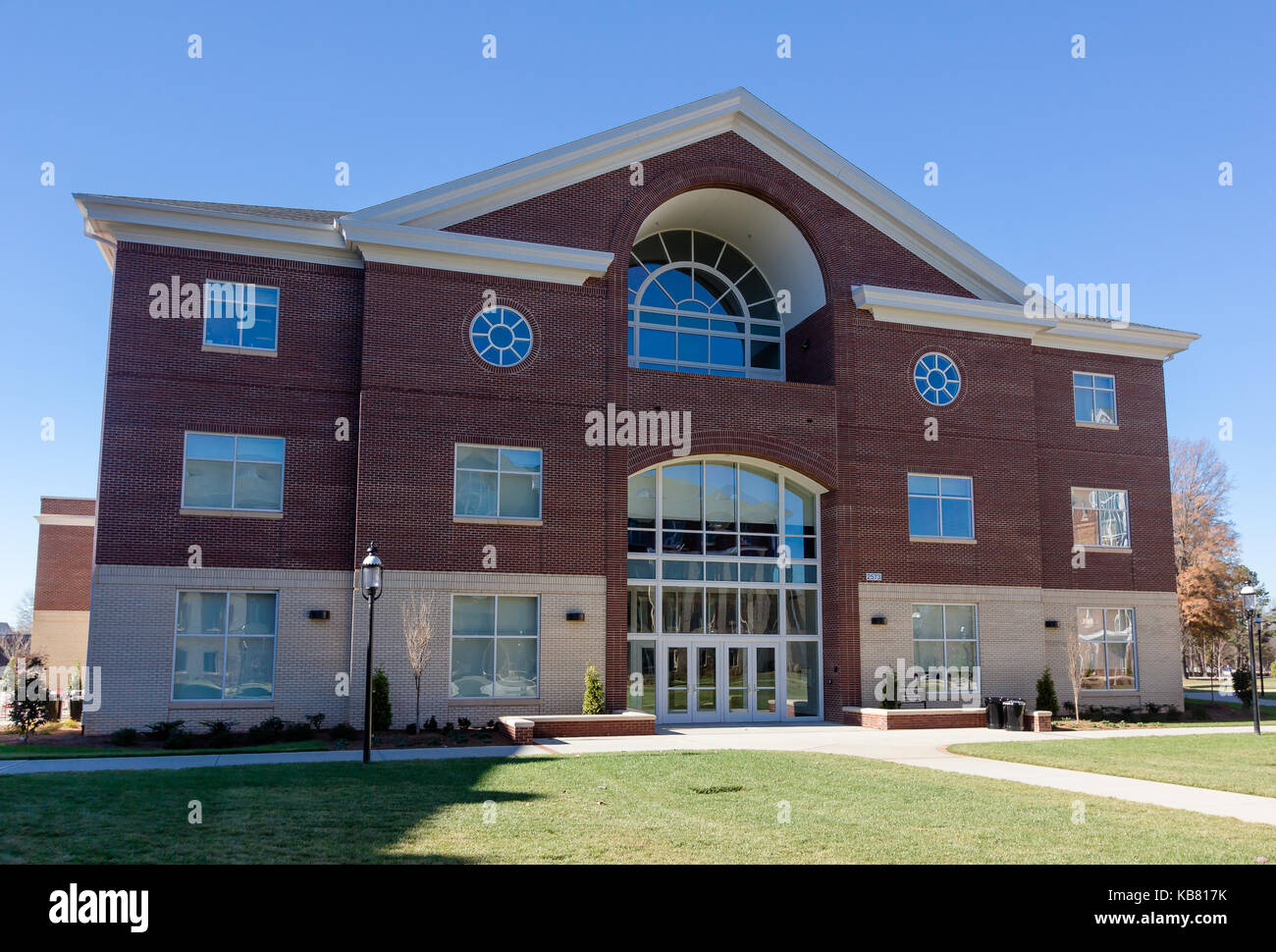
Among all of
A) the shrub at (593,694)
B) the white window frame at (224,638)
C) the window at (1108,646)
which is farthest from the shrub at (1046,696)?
the white window frame at (224,638)

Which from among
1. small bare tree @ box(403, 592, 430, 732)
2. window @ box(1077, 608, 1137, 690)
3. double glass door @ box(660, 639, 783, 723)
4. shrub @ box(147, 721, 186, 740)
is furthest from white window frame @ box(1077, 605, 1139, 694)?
shrub @ box(147, 721, 186, 740)

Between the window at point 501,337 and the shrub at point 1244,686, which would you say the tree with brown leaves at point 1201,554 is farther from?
the window at point 501,337

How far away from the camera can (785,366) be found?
27141 mm

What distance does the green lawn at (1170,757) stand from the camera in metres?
13.9

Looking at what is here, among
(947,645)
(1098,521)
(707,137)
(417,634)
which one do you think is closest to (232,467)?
(417,634)

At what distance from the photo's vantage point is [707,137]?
24781mm

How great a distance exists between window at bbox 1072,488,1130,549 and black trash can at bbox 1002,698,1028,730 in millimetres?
6996

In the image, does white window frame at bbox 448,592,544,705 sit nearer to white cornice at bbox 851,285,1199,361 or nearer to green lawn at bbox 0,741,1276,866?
green lawn at bbox 0,741,1276,866

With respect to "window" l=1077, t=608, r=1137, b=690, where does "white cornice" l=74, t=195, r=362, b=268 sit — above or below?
above

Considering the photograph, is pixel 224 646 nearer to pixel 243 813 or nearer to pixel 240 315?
pixel 240 315

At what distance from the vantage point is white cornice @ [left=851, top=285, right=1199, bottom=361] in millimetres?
25359
